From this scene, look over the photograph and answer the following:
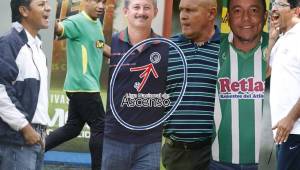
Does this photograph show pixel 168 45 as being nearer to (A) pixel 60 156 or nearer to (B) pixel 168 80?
(B) pixel 168 80

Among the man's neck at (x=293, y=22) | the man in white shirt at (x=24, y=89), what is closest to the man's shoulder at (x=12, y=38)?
the man in white shirt at (x=24, y=89)

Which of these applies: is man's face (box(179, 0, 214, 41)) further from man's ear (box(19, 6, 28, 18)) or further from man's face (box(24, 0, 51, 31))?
man's ear (box(19, 6, 28, 18))

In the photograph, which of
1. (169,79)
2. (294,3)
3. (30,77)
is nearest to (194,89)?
(169,79)

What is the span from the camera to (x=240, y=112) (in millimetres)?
3279

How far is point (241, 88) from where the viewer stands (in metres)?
3.26

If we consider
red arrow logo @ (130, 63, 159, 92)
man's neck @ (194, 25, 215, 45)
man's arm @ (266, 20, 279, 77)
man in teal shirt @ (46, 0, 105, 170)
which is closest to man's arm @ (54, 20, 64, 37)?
man in teal shirt @ (46, 0, 105, 170)

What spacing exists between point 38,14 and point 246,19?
1384 millimetres

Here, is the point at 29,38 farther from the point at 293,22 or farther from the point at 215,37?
the point at 293,22

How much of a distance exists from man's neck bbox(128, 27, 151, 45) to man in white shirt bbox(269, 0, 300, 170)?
2.69ft

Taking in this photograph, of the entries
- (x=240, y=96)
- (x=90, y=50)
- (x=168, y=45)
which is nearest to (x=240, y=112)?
(x=240, y=96)

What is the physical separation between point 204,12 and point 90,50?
0.77m

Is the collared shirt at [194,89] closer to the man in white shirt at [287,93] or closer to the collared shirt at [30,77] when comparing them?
the man in white shirt at [287,93]

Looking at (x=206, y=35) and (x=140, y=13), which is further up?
(x=140, y=13)

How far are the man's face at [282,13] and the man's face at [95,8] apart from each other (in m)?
1.07
